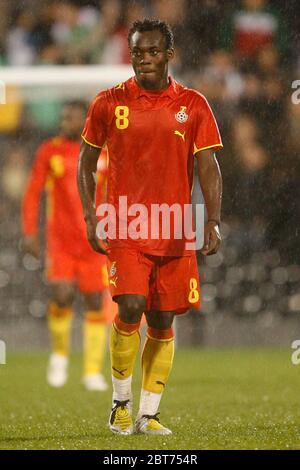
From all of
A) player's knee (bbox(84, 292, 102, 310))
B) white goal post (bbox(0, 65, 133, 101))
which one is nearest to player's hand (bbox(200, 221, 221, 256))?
player's knee (bbox(84, 292, 102, 310))

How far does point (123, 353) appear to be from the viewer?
572 centimetres

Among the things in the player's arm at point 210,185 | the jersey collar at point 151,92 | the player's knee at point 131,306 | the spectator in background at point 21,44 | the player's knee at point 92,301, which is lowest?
the player's knee at point 92,301

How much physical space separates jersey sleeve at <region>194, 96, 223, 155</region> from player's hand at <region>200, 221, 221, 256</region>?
35 centimetres

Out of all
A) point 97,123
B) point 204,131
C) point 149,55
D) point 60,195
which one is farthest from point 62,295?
point 149,55

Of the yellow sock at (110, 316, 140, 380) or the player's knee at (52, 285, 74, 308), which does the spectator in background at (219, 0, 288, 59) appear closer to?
the player's knee at (52, 285, 74, 308)

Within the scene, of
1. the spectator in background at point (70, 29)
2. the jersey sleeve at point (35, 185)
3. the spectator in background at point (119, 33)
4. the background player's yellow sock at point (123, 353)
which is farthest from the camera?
the spectator in background at point (70, 29)

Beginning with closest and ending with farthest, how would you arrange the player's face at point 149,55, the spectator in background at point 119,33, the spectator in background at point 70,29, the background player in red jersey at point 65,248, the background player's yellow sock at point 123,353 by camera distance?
the player's face at point 149,55
the background player's yellow sock at point 123,353
the background player in red jersey at point 65,248
the spectator in background at point 119,33
the spectator in background at point 70,29

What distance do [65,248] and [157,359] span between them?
3387 millimetres

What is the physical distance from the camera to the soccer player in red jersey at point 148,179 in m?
5.54

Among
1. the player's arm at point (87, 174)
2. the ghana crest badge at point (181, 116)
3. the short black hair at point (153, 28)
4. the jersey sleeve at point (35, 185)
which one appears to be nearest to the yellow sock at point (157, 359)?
the player's arm at point (87, 174)

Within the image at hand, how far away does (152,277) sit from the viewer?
5703 mm

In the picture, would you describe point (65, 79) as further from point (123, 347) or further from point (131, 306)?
point (131, 306)

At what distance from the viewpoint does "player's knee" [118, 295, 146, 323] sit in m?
5.52

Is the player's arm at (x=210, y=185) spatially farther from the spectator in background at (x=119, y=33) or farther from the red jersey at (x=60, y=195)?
the spectator in background at (x=119, y=33)
